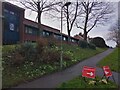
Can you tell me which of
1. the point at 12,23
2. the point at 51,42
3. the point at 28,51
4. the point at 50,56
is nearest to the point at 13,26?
the point at 12,23

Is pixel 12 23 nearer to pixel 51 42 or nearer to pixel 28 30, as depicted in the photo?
pixel 28 30

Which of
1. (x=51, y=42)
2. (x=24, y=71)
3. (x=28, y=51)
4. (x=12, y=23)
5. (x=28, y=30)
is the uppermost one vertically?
(x=12, y=23)

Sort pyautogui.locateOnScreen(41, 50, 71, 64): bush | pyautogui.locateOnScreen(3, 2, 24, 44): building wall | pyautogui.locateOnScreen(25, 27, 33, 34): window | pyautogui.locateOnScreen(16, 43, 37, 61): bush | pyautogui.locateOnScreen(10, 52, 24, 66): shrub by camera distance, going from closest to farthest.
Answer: pyautogui.locateOnScreen(10, 52, 24, 66): shrub
pyautogui.locateOnScreen(16, 43, 37, 61): bush
pyautogui.locateOnScreen(41, 50, 71, 64): bush
pyautogui.locateOnScreen(3, 2, 24, 44): building wall
pyautogui.locateOnScreen(25, 27, 33, 34): window

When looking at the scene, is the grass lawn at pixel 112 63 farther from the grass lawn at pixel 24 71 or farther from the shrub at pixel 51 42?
the shrub at pixel 51 42

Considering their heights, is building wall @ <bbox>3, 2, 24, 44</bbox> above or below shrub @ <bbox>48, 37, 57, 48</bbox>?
above

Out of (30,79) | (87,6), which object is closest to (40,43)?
(30,79)

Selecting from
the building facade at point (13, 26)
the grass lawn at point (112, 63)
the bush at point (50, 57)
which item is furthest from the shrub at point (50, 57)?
the building facade at point (13, 26)

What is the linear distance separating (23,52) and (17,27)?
71.6 feet

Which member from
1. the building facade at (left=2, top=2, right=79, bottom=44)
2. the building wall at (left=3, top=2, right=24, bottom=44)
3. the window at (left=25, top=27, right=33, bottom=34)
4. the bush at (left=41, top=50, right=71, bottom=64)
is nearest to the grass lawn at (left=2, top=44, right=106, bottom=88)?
the bush at (left=41, top=50, right=71, bottom=64)

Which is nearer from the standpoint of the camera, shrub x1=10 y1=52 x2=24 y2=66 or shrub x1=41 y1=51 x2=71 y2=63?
shrub x1=10 y1=52 x2=24 y2=66

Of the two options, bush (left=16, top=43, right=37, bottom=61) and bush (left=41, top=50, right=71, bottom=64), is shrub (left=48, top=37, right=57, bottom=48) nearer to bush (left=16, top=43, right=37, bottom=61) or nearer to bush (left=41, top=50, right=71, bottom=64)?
bush (left=41, top=50, right=71, bottom=64)

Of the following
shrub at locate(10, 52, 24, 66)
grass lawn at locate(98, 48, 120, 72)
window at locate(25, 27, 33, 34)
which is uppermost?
window at locate(25, 27, 33, 34)

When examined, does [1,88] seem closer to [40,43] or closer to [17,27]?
[40,43]

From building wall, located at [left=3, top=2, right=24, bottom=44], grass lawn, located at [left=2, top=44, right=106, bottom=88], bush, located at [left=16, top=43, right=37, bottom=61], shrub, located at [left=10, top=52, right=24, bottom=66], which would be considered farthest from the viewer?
building wall, located at [left=3, top=2, right=24, bottom=44]
